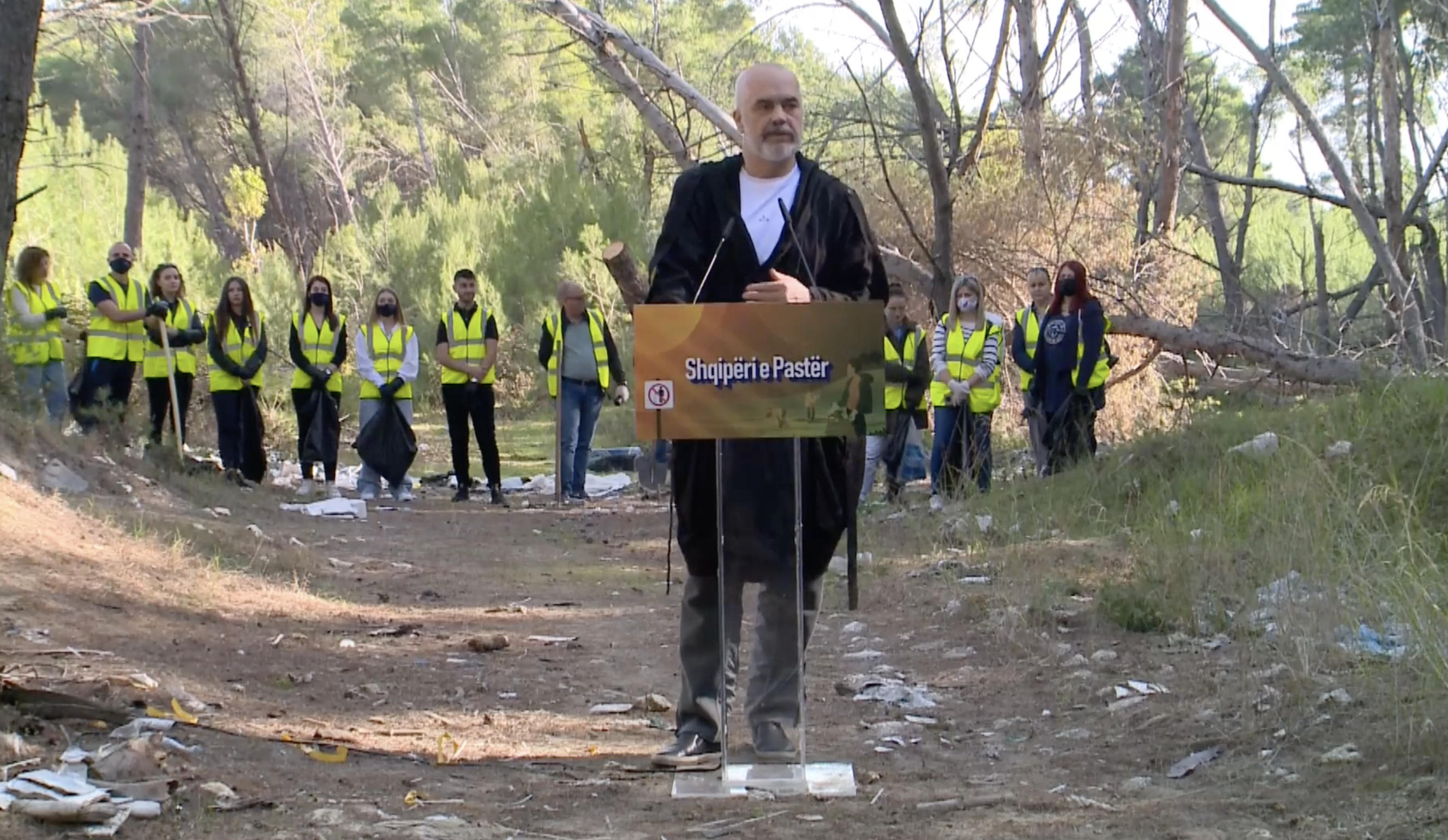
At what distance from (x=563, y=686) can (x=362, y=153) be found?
45242 mm

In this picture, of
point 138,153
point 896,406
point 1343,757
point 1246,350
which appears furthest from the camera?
point 138,153

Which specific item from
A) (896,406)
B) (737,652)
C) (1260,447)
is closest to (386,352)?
(896,406)

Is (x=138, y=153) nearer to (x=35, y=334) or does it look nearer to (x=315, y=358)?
(x=315, y=358)

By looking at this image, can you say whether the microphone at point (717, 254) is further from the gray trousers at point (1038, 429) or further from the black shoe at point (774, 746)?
the gray trousers at point (1038, 429)

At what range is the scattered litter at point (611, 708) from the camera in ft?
21.9

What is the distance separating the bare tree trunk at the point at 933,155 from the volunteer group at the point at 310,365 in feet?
10.5

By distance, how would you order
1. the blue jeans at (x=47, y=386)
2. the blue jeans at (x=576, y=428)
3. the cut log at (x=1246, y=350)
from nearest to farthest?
the cut log at (x=1246, y=350), the blue jeans at (x=47, y=386), the blue jeans at (x=576, y=428)

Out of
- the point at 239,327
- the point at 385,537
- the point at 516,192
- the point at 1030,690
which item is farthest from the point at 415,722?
the point at 516,192

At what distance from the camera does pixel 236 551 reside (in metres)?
10.3

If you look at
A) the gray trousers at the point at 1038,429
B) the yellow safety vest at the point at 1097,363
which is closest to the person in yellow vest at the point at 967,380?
the gray trousers at the point at 1038,429

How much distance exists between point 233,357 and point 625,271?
12.8 feet

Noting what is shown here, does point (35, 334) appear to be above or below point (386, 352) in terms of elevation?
above

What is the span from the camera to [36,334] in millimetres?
14242

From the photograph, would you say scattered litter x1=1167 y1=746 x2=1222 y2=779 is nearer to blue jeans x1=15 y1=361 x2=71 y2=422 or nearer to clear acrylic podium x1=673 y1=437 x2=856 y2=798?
clear acrylic podium x1=673 y1=437 x2=856 y2=798
